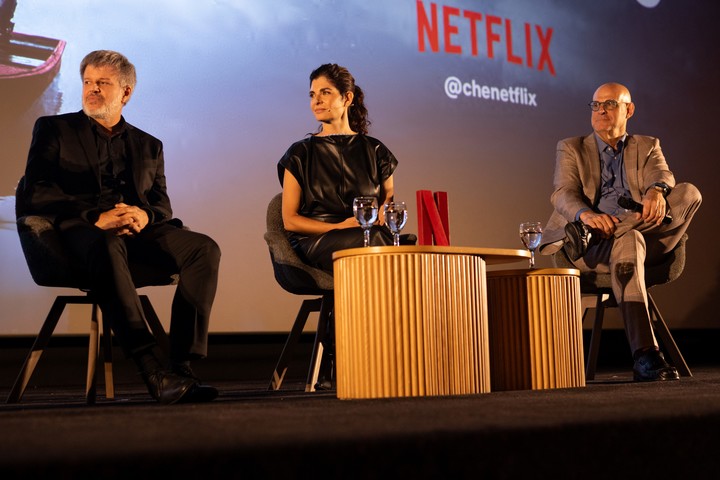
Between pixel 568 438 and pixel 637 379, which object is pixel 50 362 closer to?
pixel 637 379

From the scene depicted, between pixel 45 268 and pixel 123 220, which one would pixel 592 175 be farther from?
pixel 45 268

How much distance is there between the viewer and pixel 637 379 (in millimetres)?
3105

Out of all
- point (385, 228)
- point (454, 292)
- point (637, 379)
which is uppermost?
point (385, 228)

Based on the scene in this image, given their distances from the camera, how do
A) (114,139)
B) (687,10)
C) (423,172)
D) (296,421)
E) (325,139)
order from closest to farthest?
(296,421) → (114,139) → (325,139) → (423,172) → (687,10)

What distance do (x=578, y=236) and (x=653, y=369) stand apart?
0.59m

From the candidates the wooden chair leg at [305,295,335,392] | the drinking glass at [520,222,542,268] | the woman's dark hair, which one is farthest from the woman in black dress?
the drinking glass at [520,222,542,268]

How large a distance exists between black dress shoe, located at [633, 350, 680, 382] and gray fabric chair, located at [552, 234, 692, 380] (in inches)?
12.0

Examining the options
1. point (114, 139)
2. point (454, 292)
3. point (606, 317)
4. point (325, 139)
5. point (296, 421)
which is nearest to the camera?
point (296, 421)

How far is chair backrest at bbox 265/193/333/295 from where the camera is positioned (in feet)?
10.2

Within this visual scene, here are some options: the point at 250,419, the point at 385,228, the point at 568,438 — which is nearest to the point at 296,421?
the point at 250,419

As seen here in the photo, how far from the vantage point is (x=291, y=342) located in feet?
10.6

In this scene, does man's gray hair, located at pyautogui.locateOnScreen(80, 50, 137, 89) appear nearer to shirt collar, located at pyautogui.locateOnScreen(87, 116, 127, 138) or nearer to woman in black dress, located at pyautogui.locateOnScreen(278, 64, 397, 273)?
shirt collar, located at pyautogui.locateOnScreen(87, 116, 127, 138)

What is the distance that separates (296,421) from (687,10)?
5.43 metres

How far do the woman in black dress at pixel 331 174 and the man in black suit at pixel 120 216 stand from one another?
49 cm
